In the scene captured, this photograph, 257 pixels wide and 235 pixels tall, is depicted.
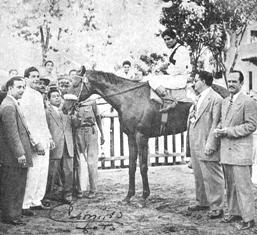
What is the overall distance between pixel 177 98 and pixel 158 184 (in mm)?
1431

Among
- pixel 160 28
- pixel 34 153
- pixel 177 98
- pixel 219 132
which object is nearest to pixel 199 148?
pixel 219 132

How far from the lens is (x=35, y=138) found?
4.35 m

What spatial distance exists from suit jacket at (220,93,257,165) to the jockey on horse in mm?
1343

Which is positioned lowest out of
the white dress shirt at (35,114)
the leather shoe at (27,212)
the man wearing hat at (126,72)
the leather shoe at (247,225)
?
the leather shoe at (247,225)

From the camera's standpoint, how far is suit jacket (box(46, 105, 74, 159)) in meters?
4.94

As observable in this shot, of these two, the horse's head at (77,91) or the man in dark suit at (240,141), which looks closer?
the man in dark suit at (240,141)

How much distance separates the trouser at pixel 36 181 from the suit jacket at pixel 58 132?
0.26 metres

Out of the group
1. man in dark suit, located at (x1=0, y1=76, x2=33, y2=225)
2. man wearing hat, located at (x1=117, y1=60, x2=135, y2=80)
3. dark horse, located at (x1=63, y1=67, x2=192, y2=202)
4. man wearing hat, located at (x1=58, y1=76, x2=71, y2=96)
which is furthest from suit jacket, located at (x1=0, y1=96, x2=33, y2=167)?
man wearing hat, located at (x1=117, y1=60, x2=135, y2=80)

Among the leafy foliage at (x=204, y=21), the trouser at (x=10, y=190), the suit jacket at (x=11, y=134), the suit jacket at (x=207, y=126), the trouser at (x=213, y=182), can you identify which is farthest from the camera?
the leafy foliage at (x=204, y=21)

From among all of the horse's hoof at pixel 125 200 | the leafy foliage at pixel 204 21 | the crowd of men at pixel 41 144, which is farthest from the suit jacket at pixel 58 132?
the leafy foliage at pixel 204 21

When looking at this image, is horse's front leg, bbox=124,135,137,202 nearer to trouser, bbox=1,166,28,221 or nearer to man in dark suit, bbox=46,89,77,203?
man in dark suit, bbox=46,89,77,203

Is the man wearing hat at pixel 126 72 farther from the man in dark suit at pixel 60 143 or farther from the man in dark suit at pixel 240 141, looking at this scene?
the man in dark suit at pixel 240 141

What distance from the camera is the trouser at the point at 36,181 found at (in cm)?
453
